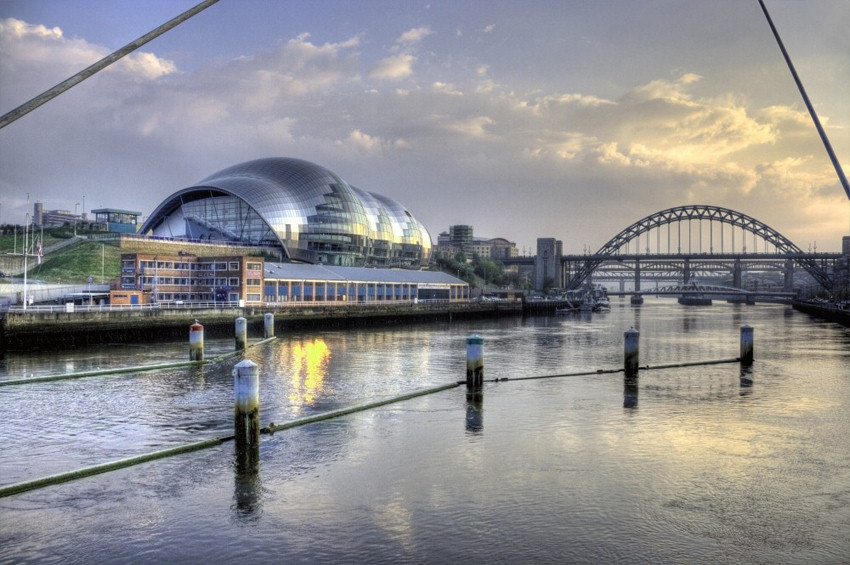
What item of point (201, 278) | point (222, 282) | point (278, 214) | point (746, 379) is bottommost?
point (746, 379)

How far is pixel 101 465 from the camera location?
1683 centimetres

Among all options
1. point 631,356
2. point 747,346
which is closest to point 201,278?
point 631,356

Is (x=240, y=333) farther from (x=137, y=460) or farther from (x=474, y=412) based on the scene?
(x=137, y=460)

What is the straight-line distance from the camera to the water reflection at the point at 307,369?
94.7ft

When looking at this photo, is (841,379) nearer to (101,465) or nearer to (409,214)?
(101,465)

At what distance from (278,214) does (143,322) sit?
61018 mm

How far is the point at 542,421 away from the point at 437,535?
11121 millimetres

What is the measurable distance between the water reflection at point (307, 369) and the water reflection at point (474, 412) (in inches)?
240

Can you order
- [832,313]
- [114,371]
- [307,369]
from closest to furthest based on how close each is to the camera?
1. [114,371]
2. [307,369]
3. [832,313]

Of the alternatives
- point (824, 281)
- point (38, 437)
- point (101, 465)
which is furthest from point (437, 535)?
point (824, 281)

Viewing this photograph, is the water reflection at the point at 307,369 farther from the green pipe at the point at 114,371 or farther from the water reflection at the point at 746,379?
the water reflection at the point at 746,379

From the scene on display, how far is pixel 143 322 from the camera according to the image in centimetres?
5500

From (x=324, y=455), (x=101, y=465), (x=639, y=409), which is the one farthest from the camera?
(x=639, y=409)

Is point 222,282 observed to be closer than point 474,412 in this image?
No
